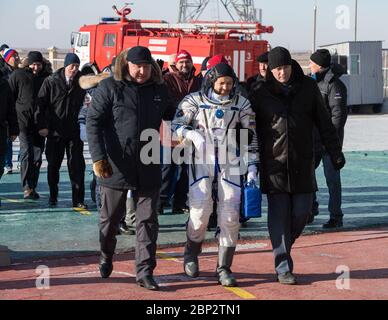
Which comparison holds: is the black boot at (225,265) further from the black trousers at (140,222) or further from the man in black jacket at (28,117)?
the man in black jacket at (28,117)

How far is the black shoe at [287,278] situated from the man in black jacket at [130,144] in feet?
3.45

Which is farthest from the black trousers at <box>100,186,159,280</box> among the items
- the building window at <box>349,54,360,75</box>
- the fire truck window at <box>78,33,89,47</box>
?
the fire truck window at <box>78,33,89,47</box>

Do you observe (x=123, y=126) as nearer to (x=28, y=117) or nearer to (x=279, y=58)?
(x=279, y=58)

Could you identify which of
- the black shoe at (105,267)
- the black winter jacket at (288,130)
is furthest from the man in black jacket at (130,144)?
the black winter jacket at (288,130)

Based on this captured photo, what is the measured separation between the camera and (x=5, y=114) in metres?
10.7

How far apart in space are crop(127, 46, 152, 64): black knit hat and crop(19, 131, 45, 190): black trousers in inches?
202

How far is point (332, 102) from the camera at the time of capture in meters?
10.4

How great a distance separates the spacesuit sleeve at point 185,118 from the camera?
7883 millimetres

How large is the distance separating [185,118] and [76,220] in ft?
11.4

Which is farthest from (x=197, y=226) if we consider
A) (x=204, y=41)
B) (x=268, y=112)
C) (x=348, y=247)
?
(x=204, y=41)

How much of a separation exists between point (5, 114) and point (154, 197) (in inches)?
141

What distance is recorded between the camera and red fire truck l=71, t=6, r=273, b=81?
103ft

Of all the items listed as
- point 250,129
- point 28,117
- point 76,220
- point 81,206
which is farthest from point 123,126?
point 28,117

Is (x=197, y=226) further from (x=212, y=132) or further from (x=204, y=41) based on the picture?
(x=204, y=41)
